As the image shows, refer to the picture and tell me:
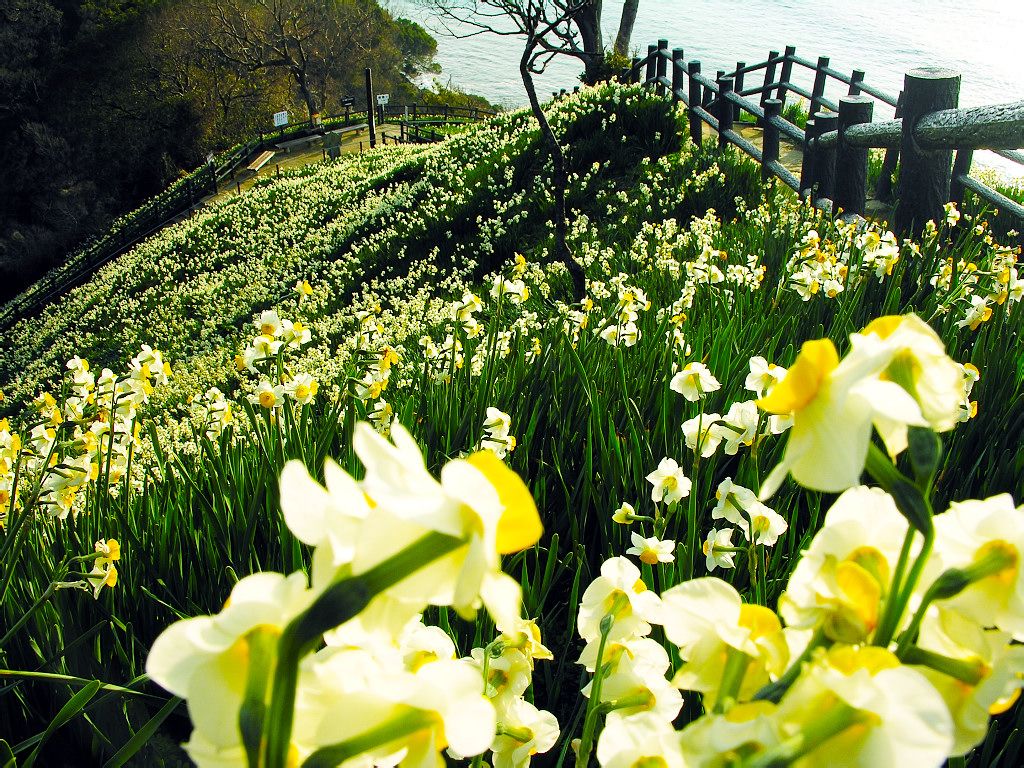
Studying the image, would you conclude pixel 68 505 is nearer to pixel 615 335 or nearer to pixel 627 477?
pixel 627 477

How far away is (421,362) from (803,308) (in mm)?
1493

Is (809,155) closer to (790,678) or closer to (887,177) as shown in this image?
(887,177)

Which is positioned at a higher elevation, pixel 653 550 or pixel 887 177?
pixel 653 550

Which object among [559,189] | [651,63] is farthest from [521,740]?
[651,63]

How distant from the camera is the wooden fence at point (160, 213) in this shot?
21.3 meters

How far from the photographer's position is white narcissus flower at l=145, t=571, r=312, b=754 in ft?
1.10

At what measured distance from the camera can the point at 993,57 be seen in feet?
49.9

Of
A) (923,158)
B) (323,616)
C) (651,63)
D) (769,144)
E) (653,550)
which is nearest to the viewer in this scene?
(323,616)

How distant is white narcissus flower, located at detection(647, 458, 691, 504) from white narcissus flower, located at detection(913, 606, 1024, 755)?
0.97 meters

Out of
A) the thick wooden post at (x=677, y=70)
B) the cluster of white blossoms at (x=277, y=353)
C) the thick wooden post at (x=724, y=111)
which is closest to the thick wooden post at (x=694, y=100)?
the thick wooden post at (x=677, y=70)

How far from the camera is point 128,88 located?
106 feet

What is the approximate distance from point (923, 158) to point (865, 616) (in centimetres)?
464

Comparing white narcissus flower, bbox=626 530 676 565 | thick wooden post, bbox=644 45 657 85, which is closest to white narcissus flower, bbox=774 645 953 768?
white narcissus flower, bbox=626 530 676 565

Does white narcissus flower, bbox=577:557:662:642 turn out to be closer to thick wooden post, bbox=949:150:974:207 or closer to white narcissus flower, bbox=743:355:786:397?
white narcissus flower, bbox=743:355:786:397
